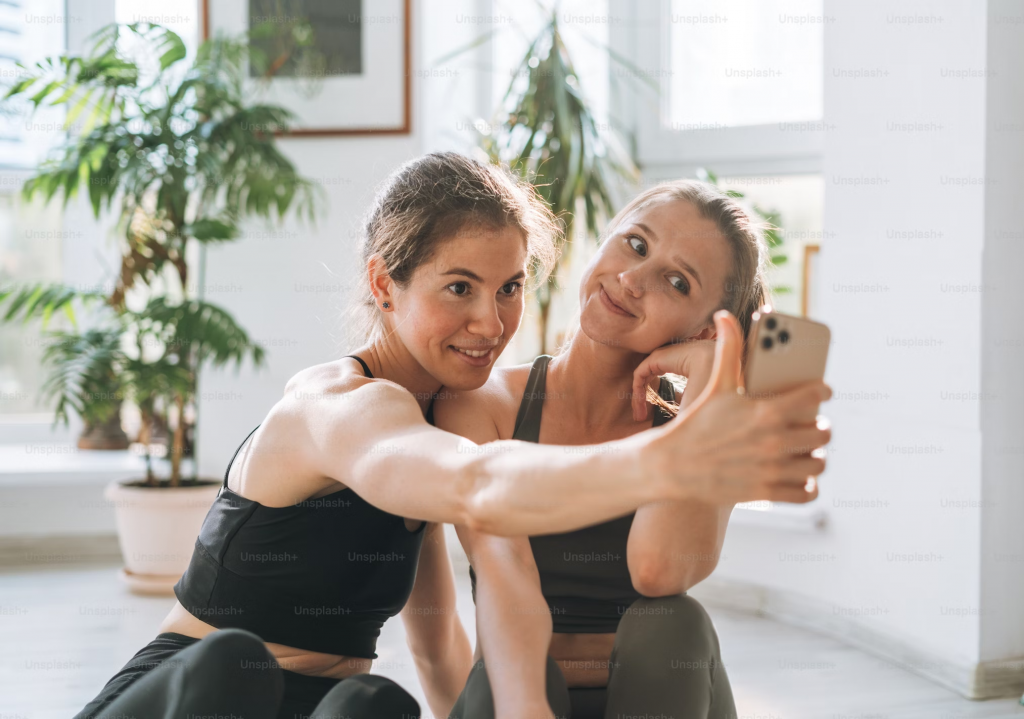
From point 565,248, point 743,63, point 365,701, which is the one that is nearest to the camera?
point 365,701

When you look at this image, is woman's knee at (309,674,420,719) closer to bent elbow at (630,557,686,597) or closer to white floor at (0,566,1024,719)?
bent elbow at (630,557,686,597)

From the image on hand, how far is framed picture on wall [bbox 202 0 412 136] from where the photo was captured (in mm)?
3639

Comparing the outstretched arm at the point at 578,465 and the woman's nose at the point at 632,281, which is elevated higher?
the woman's nose at the point at 632,281

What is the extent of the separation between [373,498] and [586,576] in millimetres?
496

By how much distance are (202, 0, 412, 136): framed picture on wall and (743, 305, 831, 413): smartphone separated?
9.67ft

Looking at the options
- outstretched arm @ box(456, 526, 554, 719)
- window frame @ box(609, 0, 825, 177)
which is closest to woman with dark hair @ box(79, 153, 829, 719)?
outstretched arm @ box(456, 526, 554, 719)

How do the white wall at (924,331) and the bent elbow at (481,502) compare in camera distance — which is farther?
the white wall at (924,331)

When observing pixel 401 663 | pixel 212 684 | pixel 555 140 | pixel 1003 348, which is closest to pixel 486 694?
pixel 212 684

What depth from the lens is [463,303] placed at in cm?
125

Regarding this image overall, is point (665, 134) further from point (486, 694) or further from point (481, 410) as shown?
point (486, 694)

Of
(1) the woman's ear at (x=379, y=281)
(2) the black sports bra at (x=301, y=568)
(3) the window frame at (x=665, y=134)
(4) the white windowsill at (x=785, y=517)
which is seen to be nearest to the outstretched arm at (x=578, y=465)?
(2) the black sports bra at (x=301, y=568)

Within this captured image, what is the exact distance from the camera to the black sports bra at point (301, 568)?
121cm

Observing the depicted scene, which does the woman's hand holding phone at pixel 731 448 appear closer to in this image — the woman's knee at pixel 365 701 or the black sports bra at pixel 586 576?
the woman's knee at pixel 365 701

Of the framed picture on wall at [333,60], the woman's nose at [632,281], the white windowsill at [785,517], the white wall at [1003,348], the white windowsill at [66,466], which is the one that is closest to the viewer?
the woman's nose at [632,281]
